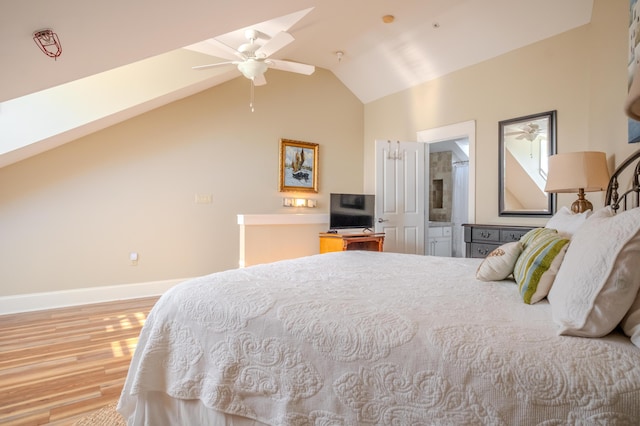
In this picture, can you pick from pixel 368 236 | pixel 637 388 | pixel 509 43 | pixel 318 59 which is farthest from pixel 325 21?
pixel 637 388

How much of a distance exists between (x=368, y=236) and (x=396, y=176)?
1003 mm

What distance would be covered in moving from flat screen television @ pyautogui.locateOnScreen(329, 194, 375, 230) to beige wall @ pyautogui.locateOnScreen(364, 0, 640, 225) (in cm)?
129

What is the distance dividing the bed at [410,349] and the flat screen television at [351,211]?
324cm

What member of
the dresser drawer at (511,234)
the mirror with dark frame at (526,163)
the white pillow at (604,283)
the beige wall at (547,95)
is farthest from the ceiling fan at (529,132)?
the white pillow at (604,283)

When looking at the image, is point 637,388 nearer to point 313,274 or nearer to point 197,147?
point 313,274

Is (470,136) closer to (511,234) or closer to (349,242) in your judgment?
(511,234)

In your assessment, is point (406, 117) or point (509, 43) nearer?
point (509, 43)

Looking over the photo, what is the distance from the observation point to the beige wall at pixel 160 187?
12.5 ft

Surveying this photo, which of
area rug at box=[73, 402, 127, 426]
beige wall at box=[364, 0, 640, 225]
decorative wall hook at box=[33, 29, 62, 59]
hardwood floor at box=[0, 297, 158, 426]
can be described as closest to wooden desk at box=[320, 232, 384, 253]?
beige wall at box=[364, 0, 640, 225]

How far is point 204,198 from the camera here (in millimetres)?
4703

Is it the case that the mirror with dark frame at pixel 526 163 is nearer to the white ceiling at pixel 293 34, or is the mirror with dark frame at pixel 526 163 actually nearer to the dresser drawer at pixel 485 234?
the dresser drawer at pixel 485 234

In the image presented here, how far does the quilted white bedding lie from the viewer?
2.58 feet

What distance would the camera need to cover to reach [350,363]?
0.96 meters

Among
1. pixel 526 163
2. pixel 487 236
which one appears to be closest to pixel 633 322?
pixel 487 236
